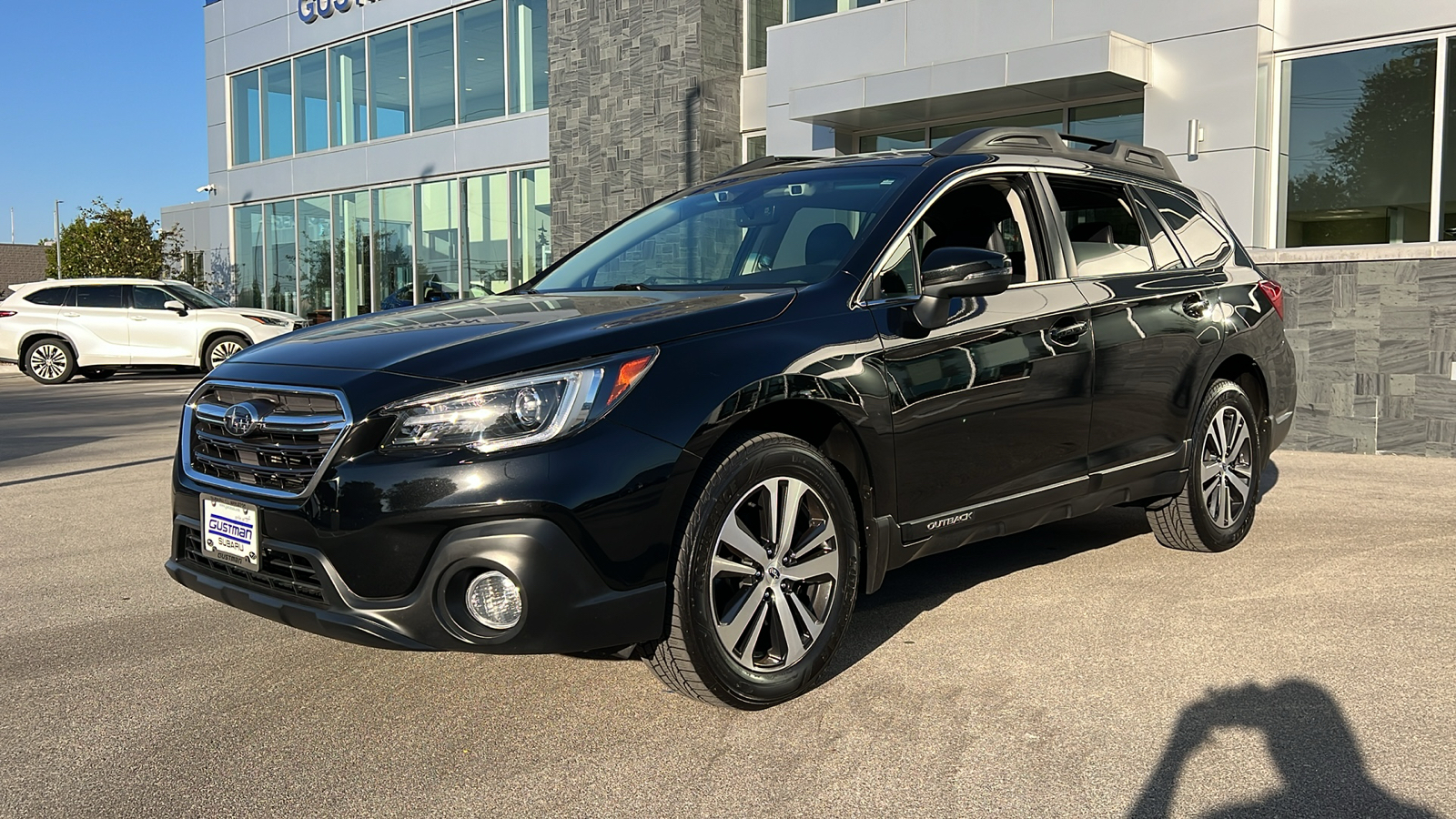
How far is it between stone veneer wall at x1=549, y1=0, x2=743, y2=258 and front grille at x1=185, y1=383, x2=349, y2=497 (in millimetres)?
13569

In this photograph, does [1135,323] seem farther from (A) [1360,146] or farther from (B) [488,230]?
(B) [488,230]

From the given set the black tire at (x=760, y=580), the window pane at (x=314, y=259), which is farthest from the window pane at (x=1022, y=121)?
the window pane at (x=314, y=259)

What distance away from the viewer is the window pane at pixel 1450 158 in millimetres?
Result: 10812

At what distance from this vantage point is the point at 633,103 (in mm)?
18078

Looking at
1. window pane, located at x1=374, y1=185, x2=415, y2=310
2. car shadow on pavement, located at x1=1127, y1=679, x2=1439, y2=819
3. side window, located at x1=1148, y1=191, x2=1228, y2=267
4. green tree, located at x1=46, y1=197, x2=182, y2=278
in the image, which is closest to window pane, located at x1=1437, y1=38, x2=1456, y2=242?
side window, located at x1=1148, y1=191, x2=1228, y2=267

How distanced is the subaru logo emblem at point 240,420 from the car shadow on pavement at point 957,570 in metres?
1.98

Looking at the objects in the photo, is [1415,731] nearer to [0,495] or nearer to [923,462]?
[923,462]

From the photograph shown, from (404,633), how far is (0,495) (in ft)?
20.2

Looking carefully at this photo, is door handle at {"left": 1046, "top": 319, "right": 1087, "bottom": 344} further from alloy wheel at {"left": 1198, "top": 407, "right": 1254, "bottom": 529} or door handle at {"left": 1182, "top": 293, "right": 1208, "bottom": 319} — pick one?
alloy wheel at {"left": 1198, "top": 407, "right": 1254, "bottom": 529}

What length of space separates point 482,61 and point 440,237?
10.7 ft

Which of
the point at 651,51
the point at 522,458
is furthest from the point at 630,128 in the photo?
the point at 522,458

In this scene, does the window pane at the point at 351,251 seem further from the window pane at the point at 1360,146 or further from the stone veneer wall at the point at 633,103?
the window pane at the point at 1360,146

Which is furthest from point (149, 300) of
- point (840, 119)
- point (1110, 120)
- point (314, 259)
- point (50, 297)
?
point (1110, 120)

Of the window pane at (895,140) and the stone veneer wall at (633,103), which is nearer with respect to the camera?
the window pane at (895,140)
